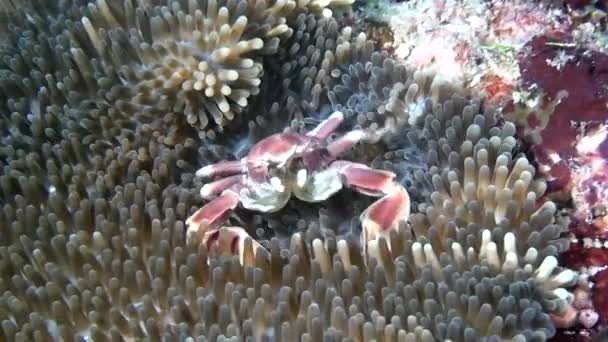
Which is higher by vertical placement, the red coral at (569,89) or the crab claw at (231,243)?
the red coral at (569,89)

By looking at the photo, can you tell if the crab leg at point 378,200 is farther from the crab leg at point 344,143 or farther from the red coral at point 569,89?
the red coral at point 569,89

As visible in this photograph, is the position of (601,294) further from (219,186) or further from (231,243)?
(219,186)

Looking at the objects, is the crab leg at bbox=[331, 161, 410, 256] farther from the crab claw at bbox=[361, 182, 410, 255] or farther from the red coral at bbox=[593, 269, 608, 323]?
the red coral at bbox=[593, 269, 608, 323]

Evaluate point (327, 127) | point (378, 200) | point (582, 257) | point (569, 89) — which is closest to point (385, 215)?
point (378, 200)

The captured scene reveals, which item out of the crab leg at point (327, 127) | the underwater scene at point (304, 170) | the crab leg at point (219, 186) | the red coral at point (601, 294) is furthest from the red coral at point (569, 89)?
the crab leg at point (219, 186)

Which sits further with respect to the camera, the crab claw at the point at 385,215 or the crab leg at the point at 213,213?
the crab leg at the point at 213,213

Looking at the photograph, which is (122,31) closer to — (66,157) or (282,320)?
(66,157)

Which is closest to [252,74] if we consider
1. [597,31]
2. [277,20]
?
[277,20]
